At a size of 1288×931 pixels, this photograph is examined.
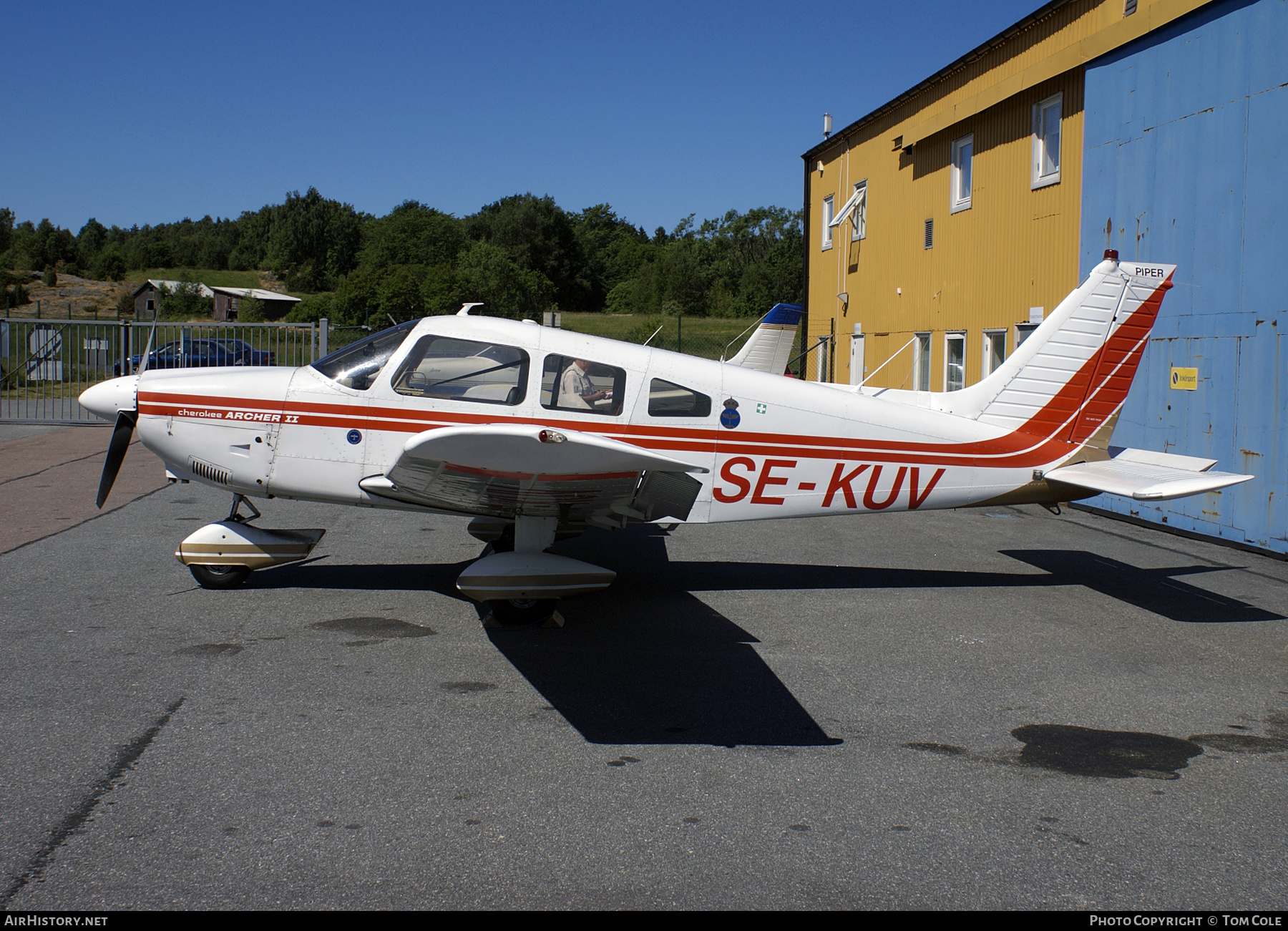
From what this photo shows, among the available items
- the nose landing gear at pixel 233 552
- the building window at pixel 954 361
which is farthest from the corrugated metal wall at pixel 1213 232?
the nose landing gear at pixel 233 552

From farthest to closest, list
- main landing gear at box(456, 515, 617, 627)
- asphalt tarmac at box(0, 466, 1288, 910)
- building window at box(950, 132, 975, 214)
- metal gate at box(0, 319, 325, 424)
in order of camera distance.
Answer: metal gate at box(0, 319, 325, 424), building window at box(950, 132, 975, 214), main landing gear at box(456, 515, 617, 627), asphalt tarmac at box(0, 466, 1288, 910)

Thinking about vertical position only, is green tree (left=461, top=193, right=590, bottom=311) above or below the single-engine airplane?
above

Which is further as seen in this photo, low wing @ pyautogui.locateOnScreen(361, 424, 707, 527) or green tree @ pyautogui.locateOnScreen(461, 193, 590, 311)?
green tree @ pyautogui.locateOnScreen(461, 193, 590, 311)

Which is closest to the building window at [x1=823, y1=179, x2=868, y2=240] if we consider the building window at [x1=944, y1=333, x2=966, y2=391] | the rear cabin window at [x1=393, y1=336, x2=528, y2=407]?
the building window at [x1=944, y1=333, x2=966, y2=391]

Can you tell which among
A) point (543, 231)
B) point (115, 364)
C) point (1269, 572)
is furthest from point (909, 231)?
point (543, 231)

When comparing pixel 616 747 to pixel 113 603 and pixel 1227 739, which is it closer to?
pixel 1227 739

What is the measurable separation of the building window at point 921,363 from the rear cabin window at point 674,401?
10.4 m

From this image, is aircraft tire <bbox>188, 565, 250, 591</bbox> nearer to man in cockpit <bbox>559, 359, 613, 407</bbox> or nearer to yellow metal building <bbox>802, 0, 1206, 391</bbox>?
man in cockpit <bbox>559, 359, 613, 407</bbox>

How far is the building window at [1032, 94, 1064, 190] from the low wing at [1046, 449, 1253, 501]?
6672 mm

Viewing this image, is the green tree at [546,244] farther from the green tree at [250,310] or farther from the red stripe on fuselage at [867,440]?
the red stripe on fuselage at [867,440]

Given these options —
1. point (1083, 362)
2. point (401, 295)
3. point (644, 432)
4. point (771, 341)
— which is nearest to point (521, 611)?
point (644, 432)

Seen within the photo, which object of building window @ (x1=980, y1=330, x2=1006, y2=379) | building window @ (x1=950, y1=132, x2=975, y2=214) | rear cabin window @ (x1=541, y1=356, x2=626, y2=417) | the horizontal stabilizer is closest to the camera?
rear cabin window @ (x1=541, y1=356, x2=626, y2=417)

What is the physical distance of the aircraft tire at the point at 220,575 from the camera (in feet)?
22.1

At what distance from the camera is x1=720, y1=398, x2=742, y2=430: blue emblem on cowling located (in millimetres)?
6773
